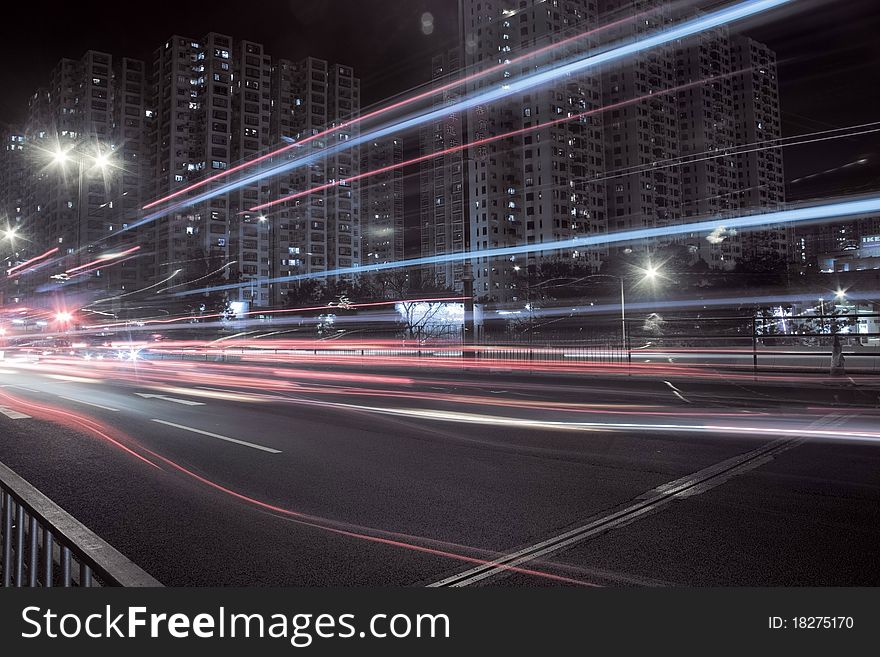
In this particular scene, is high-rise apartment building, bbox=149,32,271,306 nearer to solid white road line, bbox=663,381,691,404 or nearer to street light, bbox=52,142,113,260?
street light, bbox=52,142,113,260

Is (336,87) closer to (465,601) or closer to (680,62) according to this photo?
(680,62)

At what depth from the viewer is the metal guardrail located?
299cm

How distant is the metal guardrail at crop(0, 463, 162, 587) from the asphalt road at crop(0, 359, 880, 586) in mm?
→ 473

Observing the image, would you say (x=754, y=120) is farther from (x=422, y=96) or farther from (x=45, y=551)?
(x=45, y=551)

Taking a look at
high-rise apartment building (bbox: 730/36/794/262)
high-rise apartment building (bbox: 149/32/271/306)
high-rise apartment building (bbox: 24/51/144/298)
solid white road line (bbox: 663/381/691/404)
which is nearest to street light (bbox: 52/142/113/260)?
solid white road line (bbox: 663/381/691/404)

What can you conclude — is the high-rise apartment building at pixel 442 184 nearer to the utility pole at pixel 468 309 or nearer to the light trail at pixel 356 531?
the utility pole at pixel 468 309

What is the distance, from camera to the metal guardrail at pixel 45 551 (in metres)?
2.99

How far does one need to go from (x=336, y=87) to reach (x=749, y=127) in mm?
99163

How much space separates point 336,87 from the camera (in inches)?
5512

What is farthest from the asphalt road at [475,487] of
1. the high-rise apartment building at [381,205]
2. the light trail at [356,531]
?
the high-rise apartment building at [381,205]

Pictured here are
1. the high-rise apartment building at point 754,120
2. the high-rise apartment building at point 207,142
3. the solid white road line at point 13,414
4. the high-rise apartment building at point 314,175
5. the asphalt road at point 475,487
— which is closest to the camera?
the asphalt road at point 475,487

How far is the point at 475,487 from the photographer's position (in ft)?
21.2

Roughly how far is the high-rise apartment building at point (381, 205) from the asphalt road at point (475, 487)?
134m

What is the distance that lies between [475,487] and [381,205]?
16317 cm
